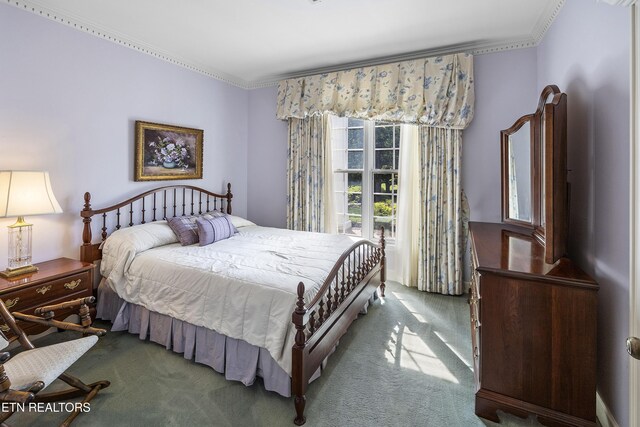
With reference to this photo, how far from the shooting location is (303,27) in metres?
3.18

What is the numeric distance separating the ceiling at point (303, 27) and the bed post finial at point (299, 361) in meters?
2.49

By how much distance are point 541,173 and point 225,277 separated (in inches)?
93.7

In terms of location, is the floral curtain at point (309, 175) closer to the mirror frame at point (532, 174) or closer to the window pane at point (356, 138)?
the window pane at point (356, 138)

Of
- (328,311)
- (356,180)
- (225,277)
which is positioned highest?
(356,180)

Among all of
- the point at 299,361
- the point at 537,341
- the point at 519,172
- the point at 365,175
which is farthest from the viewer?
the point at 365,175

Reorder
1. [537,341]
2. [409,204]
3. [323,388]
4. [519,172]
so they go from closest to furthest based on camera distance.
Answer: [537,341] → [323,388] → [519,172] → [409,204]

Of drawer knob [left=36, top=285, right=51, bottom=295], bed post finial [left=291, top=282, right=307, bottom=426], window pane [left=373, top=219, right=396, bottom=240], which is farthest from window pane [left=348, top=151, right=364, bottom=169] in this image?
drawer knob [left=36, top=285, right=51, bottom=295]

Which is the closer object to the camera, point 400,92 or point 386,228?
point 400,92

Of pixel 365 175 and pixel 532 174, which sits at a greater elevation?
pixel 365 175

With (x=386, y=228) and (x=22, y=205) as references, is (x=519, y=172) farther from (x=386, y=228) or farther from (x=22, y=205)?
(x=22, y=205)

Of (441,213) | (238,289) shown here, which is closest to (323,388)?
(238,289)

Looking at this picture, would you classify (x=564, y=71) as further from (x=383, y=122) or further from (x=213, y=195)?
(x=213, y=195)

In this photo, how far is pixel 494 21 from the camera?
10.1ft

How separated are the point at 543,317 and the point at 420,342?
1.32 meters
